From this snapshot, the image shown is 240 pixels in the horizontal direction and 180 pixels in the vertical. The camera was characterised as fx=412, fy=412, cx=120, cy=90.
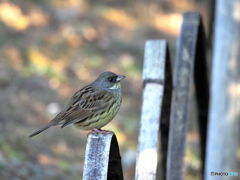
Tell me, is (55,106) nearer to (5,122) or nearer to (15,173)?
(5,122)

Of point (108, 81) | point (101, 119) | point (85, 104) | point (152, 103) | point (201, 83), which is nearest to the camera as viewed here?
point (152, 103)

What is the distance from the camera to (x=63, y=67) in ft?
24.1

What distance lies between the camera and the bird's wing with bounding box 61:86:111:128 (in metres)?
3.29

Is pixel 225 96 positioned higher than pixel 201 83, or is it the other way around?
pixel 201 83

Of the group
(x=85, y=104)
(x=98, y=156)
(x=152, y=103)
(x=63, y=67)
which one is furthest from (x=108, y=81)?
(x=63, y=67)

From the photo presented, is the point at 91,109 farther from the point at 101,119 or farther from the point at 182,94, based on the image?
the point at 182,94

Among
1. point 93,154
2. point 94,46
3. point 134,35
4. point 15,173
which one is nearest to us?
point 93,154

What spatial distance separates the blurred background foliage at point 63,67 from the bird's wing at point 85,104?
1309mm

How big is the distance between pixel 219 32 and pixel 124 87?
161 inches

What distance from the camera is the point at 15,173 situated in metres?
4.39

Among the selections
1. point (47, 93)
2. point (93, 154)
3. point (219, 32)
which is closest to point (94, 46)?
point (47, 93)

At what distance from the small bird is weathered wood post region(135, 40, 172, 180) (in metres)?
0.44

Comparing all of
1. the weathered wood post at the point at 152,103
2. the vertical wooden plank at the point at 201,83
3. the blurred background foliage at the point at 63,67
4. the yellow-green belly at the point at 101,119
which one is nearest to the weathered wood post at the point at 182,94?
the weathered wood post at the point at 152,103

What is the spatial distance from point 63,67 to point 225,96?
438 cm
